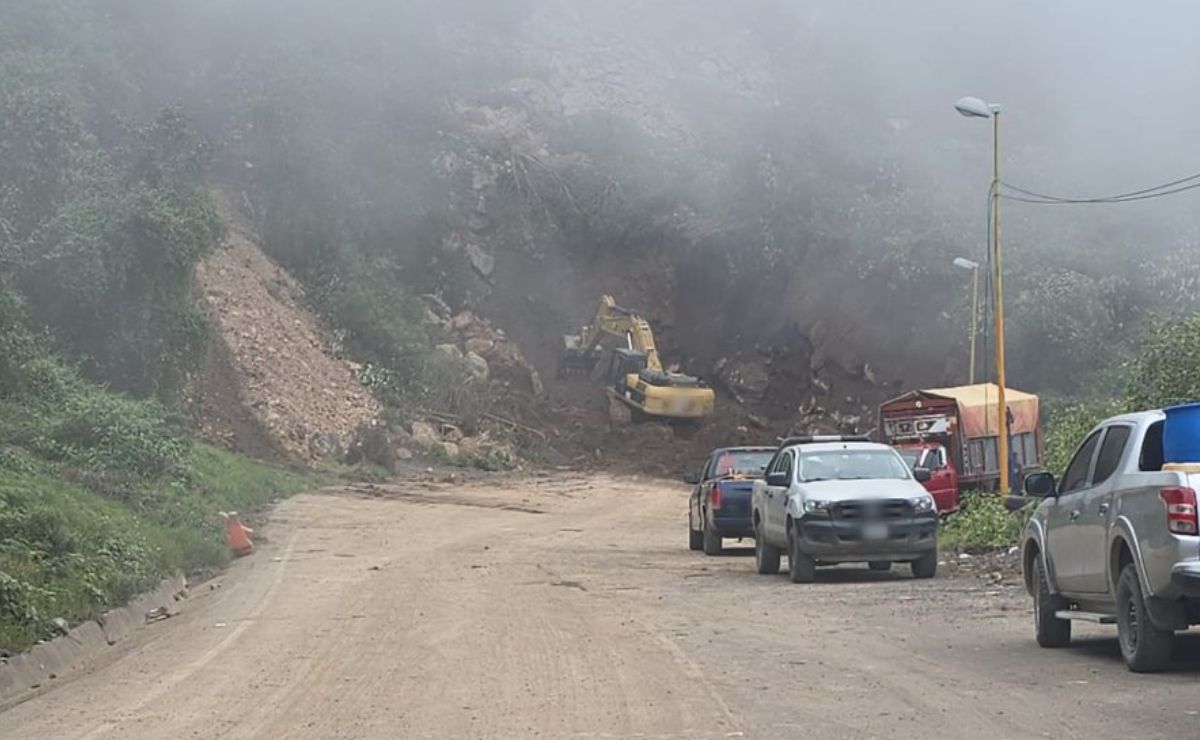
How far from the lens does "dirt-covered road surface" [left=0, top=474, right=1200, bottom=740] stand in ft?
32.3

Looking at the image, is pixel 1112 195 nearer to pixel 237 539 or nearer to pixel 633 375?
pixel 633 375

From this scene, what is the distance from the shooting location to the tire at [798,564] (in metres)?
19.7

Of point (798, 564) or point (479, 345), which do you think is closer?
point (798, 564)

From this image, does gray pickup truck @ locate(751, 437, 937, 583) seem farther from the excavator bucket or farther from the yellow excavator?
the excavator bucket

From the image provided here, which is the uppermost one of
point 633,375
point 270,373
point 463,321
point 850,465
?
point 463,321

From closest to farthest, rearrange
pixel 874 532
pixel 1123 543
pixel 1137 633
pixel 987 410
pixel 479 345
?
pixel 1137 633 → pixel 1123 543 → pixel 874 532 → pixel 987 410 → pixel 479 345

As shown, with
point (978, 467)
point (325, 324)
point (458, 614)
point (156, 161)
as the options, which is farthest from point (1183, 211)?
point (458, 614)

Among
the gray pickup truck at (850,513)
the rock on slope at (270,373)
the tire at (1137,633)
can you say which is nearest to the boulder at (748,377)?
the rock on slope at (270,373)

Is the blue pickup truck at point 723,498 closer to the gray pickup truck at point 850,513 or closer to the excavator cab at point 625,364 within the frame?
the gray pickup truck at point 850,513

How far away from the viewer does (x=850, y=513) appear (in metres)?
19.5

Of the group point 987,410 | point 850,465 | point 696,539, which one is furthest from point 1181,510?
point 987,410

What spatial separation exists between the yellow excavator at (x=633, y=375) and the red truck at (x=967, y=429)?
1216cm

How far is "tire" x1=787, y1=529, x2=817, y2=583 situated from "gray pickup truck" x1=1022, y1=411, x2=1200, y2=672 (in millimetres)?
6107

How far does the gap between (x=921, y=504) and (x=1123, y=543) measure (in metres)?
8.53
